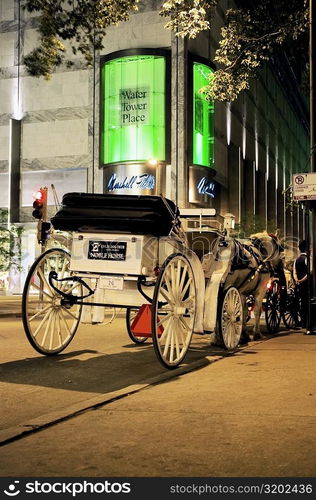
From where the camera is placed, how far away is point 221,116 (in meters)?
46.4

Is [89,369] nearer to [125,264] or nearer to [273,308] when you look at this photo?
[125,264]

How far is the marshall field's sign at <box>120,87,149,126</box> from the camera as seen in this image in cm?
4025

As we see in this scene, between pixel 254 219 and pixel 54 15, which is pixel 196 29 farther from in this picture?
pixel 254 219

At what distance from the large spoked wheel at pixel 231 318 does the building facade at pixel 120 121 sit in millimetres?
27311

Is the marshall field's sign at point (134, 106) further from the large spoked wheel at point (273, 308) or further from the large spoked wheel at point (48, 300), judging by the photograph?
the large spoked wheel at point (48, 300)

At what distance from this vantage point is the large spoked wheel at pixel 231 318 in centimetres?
946

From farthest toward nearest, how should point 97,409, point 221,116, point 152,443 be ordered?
point 221,116, point 97,409, point 152,443

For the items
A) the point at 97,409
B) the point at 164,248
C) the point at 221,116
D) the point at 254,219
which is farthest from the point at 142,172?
the point at 97,409

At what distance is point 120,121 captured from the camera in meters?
41.1

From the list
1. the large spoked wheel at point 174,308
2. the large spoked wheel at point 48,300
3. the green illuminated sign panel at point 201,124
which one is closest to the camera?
the large spoked wheel at point 174,308

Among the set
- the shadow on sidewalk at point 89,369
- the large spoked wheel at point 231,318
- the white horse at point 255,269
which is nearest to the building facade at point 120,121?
the white horse at point 255,269

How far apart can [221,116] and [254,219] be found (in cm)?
794

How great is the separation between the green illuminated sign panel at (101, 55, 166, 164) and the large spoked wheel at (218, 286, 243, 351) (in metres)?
30.8

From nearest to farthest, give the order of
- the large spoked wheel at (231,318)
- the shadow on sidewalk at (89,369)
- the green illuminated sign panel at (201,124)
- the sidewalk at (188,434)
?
1. the sidewalk at (188,434)
2. the shadow on sidewalk at (89,369)
3. the large spoked wheel at (231,318)
4. the green illuminated sign panel at (201,124)
